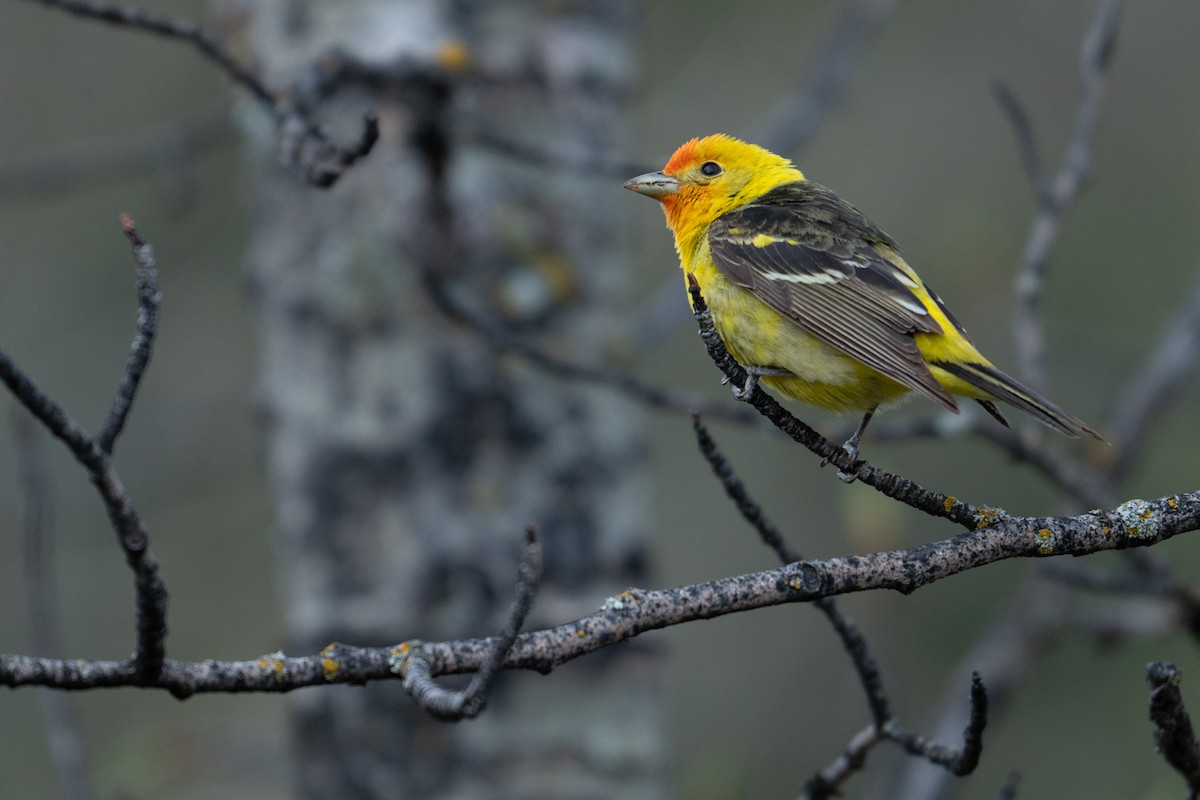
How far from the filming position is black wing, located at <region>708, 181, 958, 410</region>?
2.95 m

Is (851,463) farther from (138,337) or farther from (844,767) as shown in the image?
(138,337)

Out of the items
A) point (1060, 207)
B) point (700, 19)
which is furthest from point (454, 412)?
point (700, 19)

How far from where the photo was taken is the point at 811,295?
10.6 ft

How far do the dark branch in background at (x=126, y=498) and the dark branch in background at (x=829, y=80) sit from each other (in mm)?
3316

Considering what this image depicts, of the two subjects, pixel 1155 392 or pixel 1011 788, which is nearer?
pixel 1011 788

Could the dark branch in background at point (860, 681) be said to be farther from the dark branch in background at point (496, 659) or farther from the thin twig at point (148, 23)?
the thin twig at point (148, 23)

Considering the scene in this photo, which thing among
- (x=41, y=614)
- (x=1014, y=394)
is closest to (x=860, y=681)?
(x=1014, y=394)

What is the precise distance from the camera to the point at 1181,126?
8.51 m

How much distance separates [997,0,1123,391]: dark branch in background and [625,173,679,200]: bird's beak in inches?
38.8

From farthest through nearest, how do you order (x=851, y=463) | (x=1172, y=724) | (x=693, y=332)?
(x=693, y=332), (x=851, y=463), (x=1172, y=724)

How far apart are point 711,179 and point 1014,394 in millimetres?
1307

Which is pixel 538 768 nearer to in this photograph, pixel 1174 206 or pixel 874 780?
pixel 874 780

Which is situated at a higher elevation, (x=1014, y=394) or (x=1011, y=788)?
(x=1014, y=394)

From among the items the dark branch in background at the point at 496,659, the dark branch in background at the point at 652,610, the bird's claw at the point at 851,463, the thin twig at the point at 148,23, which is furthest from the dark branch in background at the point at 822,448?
the thin twig at the point at 148,23
